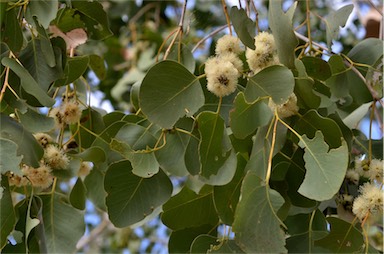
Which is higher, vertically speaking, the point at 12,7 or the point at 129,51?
the point at 12,7

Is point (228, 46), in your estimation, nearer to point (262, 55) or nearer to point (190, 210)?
point (262, 55)

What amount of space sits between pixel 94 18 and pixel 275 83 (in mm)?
382

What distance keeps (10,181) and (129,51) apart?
5.71 ft

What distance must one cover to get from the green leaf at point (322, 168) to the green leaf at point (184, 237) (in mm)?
254

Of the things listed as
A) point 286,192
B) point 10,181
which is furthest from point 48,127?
point 286,192

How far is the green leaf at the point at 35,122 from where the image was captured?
100 centimetres

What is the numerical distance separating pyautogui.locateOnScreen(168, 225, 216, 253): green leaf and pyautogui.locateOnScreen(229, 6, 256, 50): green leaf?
0.30 meters

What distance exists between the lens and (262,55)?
3.13 feet

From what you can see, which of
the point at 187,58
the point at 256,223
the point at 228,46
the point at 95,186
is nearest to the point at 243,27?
the point at 228,46

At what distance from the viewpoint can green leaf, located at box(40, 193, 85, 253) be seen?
1.06m

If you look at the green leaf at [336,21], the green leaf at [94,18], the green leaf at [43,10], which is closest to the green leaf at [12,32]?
the green leaf at [43,10]

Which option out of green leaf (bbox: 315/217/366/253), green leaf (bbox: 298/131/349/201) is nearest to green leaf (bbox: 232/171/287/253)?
green leaf (bbox: 298/131/349/201)

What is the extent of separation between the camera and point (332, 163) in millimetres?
859

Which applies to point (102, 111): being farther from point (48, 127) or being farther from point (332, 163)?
point (332, 163)
